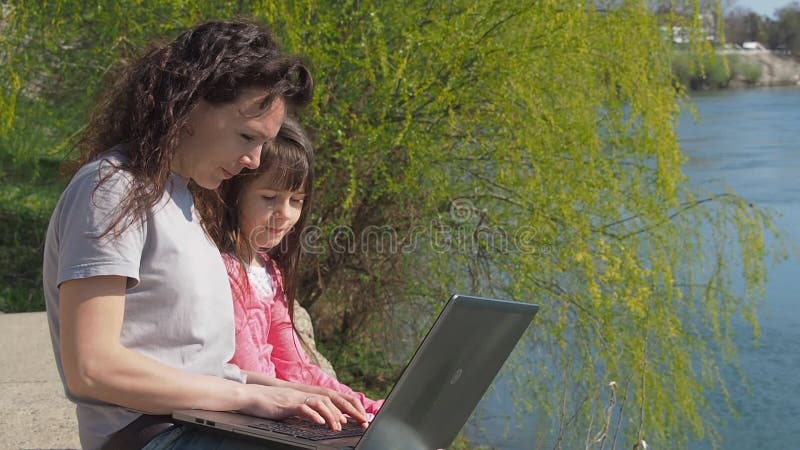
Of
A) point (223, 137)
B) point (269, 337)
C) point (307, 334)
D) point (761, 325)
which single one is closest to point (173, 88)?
point (223, 137)

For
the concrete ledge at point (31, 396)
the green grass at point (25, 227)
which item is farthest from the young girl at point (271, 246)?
the green grass at point (25, 227)

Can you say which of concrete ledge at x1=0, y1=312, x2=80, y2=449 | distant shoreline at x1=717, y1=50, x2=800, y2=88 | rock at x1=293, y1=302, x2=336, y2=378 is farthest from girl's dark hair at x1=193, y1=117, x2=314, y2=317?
distant shoreline at x1=717, y1=50, x2=800, y2=88

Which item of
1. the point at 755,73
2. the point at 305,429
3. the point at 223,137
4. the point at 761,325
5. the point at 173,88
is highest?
the point at 173,88

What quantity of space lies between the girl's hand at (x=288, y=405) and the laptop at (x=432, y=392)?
0.02 metres

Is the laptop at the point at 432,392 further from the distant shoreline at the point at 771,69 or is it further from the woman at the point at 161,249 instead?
the distant shoreline at the point at 771,69

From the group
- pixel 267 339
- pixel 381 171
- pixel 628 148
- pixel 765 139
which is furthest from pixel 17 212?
pixel 765 139

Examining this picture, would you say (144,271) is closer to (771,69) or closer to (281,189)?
(281,189)

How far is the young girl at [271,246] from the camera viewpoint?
258cm

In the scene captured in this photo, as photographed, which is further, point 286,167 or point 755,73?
point 755,73

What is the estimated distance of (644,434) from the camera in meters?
5.03

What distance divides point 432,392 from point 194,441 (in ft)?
1.39

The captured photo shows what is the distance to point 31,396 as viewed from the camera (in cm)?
378

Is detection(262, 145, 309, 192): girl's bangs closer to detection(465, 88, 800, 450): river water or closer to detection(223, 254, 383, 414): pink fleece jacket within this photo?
detection(223, 254, 383, 414): pink fleece jacket

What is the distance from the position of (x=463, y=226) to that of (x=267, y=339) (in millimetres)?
2740
